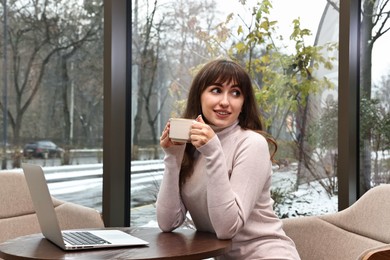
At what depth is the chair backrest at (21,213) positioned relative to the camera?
9.00ft

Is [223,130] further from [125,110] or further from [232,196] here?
[125,110]

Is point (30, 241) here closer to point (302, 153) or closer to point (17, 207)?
point (17, 207)

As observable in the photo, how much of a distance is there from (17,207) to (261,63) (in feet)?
5.12

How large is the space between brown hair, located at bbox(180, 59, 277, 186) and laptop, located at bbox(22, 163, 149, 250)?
368 mm

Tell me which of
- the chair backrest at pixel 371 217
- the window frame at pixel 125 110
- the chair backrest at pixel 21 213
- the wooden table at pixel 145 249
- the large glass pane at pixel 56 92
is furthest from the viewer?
the large glass pane at pixel 56 92

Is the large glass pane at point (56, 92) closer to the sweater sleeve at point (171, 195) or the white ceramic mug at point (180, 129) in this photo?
the sweater sleeve at point (171, 195)

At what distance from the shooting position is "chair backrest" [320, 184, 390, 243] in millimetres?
2372

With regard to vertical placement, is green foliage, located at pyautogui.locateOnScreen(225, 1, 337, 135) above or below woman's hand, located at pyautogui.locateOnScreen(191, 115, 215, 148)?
above

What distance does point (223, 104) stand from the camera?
2.09 meters

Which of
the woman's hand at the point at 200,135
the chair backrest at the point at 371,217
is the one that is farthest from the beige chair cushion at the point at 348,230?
the woman's hand at the point at 200,135

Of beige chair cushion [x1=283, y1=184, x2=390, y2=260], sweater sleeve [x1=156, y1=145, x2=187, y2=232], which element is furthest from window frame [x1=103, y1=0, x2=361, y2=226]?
sweater sleeve [x1=156, y1=145, x2=187, y2=232]

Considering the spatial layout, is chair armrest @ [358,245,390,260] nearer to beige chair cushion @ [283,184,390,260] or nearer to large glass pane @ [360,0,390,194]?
beige chair cushion @ [283,184,390,260]

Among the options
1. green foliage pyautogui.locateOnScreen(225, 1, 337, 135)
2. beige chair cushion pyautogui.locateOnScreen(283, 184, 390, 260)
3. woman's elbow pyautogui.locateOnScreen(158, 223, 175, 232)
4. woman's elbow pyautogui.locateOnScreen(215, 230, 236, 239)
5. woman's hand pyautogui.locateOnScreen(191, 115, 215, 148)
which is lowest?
beige chair cushion pyautogui.locateOnScreen(283, 184, 390, 260)

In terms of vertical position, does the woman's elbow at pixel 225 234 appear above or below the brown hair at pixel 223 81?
below
